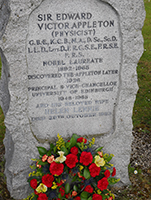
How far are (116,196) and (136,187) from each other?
359 millimetres

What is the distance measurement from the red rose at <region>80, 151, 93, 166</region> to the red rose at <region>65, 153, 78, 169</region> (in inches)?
3.0

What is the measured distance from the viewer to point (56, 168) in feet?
8.86

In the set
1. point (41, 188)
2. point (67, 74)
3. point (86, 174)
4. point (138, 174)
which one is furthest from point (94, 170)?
point (67, 74)

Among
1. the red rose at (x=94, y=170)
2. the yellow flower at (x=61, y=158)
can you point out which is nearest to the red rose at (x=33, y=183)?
the yellow flower at (x=61, y=158)

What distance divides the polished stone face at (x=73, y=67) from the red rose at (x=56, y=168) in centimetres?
49

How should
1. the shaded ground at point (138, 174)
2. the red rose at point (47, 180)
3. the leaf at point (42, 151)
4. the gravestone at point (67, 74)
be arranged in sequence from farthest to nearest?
the shaded ground at point (138, 174)
the leaf at point (42, 151)
the red rose at point (47, 180)
the gravestone at point (67, 74)

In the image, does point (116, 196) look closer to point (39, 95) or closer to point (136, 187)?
point (136, 187)

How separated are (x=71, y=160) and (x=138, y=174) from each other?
1.38 m

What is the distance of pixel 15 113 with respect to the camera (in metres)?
2.82

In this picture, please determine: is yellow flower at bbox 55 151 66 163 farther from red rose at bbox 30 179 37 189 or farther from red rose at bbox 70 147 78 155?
red rose at bbox 30 179 37 189

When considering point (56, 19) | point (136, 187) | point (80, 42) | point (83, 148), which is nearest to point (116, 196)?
point (136, 187)

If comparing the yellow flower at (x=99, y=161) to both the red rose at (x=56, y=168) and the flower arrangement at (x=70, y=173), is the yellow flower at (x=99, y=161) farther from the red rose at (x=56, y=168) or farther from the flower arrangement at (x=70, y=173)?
the red rose at (x=56, y=168)

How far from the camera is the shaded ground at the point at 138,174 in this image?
320cm


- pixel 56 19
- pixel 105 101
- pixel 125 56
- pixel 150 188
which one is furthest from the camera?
pixel 150 188
